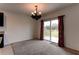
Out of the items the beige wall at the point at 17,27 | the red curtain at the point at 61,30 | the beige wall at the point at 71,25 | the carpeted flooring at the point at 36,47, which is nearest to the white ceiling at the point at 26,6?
the beige wall at the point at 17,27

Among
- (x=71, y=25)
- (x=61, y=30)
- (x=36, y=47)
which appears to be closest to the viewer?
(x=36, y=47)

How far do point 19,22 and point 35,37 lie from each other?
0.54 metres

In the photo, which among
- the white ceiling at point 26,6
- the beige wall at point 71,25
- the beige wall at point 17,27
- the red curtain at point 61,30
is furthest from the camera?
the red curtain at point 61,30

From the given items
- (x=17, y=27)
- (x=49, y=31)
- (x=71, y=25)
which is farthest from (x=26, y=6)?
(x=71, y=25)

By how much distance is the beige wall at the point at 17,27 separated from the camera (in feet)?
6.52

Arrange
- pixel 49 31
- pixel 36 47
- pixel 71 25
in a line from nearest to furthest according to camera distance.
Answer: pixel 49 31
pixel 36 47
pixel 71 25

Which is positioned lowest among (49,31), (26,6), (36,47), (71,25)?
(36,47)

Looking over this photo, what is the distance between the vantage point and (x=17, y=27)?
2045 mm

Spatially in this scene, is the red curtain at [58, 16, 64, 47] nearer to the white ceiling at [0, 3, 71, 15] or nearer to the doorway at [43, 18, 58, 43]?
the doorway at [43, 18, 58, 43]

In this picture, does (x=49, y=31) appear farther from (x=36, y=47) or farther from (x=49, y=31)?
(x=36, y=47)

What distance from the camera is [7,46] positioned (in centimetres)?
207

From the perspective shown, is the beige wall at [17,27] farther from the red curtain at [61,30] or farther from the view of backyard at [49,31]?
the red curtain at [61,30]

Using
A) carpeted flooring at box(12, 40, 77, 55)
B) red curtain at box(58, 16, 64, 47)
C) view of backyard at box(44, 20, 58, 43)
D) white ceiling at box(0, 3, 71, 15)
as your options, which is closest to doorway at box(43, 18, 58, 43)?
view of backyard at box(44, 20, 58, 43)
